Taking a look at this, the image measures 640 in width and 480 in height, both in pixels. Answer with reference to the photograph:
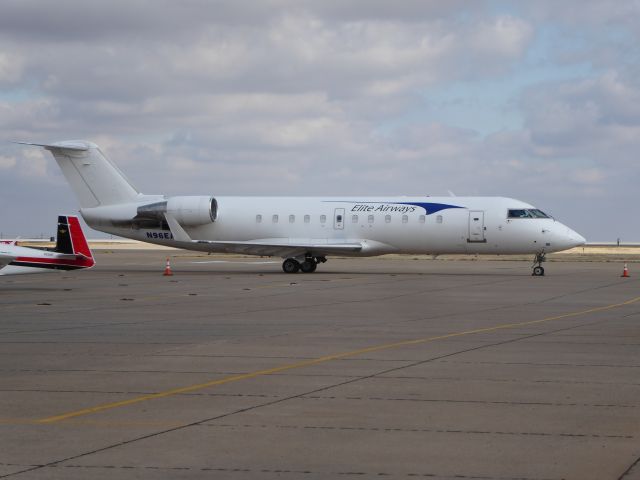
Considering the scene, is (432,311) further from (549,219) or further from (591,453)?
(549,219)

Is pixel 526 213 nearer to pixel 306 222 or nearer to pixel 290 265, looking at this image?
pixel 306 222

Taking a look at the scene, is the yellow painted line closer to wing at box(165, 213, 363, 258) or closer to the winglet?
wing at box(165, 213, 363, 258)

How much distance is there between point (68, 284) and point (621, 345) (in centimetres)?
2305

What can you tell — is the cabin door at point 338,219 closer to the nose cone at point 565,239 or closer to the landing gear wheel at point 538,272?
the landing gear wheel at point 538,272

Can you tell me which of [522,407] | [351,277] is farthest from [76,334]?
[351,277]

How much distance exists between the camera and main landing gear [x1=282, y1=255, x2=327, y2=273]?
1660 inches

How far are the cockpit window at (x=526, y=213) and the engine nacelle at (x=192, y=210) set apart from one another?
12773 mm

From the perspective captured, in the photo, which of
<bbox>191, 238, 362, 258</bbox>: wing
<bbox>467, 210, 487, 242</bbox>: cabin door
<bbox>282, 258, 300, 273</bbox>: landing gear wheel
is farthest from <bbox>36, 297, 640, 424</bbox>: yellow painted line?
<bbox>282, 258, 300, 273</bbox>: landing gear wheel

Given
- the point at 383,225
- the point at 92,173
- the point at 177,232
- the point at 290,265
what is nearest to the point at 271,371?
the point at 383,225

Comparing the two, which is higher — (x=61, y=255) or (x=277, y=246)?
(x=277, y=246)

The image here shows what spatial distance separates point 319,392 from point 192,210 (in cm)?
3226

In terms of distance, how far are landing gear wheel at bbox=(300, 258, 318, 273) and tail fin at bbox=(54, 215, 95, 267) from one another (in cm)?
1370

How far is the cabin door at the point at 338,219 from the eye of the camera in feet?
137

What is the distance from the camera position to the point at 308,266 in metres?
42.6
